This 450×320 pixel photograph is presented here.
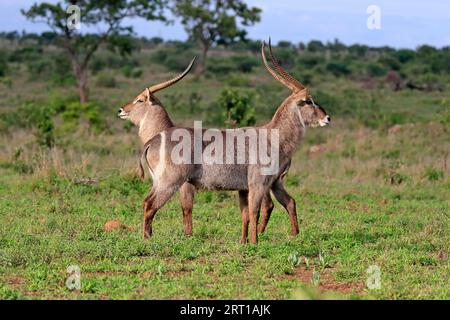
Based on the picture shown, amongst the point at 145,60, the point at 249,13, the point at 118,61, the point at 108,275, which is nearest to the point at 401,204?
the point at 108,275

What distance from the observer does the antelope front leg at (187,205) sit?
8555mm

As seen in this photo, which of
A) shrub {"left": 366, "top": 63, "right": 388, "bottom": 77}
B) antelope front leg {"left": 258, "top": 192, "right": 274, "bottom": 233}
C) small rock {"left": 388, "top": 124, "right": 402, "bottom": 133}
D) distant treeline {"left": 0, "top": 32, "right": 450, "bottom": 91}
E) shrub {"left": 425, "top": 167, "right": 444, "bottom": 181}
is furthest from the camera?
shrub {"left": 366, "top": 63, "right": 388, "bottom": 77}

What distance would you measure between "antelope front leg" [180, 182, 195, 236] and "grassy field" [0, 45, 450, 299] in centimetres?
13

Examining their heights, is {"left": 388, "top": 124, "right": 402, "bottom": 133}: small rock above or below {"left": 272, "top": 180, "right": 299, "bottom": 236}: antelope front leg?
below

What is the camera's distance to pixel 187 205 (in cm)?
858

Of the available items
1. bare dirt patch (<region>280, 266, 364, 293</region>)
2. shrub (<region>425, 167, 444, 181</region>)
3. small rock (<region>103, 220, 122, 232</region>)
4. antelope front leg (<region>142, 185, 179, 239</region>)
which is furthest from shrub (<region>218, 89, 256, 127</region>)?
bare dirt patch (<region>280, 266, 364, 293</region>)

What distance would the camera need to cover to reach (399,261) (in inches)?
280

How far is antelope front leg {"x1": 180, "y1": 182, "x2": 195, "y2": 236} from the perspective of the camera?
337 inches

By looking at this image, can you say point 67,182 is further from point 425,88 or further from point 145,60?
point 145,60

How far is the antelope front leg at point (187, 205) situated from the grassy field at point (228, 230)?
0.13 metres

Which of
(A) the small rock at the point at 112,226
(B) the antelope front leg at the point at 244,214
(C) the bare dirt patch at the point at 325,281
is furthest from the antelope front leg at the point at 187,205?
(C) the bare dirt patch at the point at 325,281

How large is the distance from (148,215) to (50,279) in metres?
1.90

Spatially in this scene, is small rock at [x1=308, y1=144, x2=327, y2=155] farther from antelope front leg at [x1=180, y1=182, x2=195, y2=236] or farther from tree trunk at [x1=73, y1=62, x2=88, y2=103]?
tree trunk at [x1=73, y1=62, x2=88, y2=103]

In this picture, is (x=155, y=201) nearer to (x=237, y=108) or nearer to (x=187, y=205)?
(x=187, y=205)
